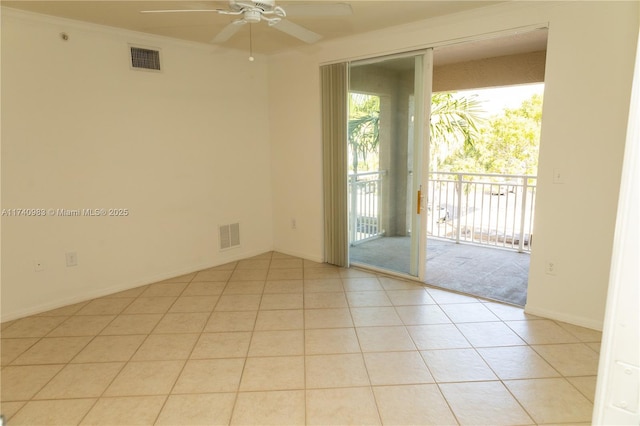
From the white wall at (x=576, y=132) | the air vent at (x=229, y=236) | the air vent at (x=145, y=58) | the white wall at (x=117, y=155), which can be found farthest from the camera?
the air vent at (x=229, y=236)

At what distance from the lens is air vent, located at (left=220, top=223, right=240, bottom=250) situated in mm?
4523

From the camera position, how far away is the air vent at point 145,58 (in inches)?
142

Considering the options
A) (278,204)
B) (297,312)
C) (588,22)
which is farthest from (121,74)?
(588,22)


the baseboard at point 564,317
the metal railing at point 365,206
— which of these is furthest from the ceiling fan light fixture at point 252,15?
the baseboard at point 564,317

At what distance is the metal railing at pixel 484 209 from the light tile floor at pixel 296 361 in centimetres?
221

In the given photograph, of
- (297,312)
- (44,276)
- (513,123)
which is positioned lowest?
(297,312)

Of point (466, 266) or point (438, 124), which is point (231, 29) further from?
point (438, 124)

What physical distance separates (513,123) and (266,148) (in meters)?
6.73

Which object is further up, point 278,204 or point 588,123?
point 588,123

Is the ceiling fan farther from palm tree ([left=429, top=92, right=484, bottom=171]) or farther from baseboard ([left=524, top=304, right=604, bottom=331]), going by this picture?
palm tree ([left=429, top=92, right=484, bottom=171])

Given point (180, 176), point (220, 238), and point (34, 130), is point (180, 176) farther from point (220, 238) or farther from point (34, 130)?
point (34, 130)

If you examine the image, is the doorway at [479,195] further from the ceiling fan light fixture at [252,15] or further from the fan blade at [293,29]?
the ceiling fan light fixture at [252,15]

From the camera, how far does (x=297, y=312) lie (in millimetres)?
3215

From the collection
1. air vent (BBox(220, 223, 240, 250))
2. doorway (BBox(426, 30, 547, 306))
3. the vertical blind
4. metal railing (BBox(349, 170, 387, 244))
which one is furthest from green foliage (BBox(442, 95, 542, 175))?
air vent (BBox(220, 223, 240, 250))
